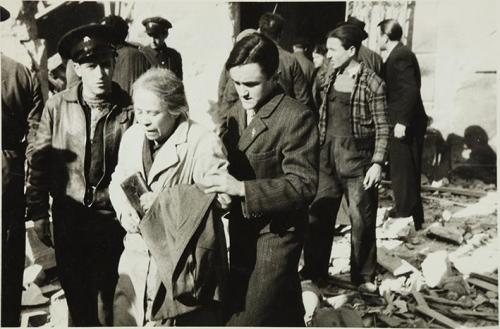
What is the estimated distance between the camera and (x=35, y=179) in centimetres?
230

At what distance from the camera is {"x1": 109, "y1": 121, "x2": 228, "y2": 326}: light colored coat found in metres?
1.90

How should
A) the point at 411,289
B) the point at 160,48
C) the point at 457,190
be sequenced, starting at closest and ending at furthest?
1. the point at 411,289
2. the point at 160,48
3. the point at 457,190

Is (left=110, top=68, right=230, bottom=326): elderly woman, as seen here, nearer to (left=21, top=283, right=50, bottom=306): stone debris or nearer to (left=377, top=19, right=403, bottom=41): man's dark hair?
(left=21, top=283, right=50, bottom=306): stone debris

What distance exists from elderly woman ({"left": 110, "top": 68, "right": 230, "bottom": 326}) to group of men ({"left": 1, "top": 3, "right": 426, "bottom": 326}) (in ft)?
0.52

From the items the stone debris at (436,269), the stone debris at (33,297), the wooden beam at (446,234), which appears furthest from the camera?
the wooden beam at (446,234)

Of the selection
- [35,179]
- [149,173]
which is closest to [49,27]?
[35,179]

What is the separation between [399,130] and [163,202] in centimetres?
221

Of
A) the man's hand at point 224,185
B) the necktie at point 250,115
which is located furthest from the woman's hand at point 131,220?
the necktie at point 250,115

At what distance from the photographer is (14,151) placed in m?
2.46

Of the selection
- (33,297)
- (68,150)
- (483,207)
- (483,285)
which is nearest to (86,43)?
(68,150)

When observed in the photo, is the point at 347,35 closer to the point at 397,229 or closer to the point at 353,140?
the point at 353,140

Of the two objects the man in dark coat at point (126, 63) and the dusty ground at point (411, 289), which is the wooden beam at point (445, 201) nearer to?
the dusty ground at point (411, 289)

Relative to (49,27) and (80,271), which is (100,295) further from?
(49,27)

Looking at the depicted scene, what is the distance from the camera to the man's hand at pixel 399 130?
362 cm
